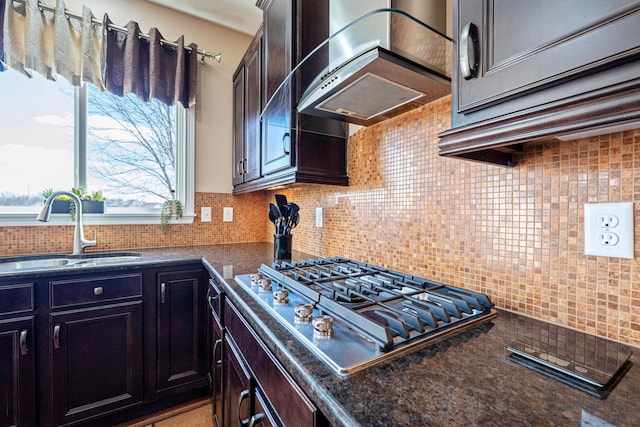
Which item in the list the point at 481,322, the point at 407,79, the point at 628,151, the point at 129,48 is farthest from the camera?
the point at 129,48

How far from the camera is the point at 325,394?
1.53ft

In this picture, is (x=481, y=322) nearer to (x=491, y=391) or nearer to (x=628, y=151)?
(x=491, y=391)

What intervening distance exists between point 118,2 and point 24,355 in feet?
7.34

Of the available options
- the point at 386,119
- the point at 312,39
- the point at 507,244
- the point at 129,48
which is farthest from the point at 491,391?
the point at 129,48

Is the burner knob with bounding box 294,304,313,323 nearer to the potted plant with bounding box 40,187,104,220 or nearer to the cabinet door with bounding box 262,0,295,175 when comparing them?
the cabinet door with bounding box 262,0,295,175

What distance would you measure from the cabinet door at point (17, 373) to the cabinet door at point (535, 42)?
1.99 m

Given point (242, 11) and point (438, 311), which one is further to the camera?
point (242, 11)

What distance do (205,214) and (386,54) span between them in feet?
6.43

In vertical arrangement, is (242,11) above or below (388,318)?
above

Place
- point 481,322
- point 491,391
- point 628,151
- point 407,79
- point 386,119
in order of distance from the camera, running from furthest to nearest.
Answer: point 386,119
point 407,79
point 481,322
point 628,151
point 491,391

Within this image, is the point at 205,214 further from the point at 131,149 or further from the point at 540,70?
the point at 540,70


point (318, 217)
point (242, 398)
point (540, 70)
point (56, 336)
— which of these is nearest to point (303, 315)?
point (242, 398)

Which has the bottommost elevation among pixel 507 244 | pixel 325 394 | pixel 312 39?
pixel 325 394

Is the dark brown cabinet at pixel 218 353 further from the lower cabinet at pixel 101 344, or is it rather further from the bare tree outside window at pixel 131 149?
the bare tree outside window at pixel 131 149
